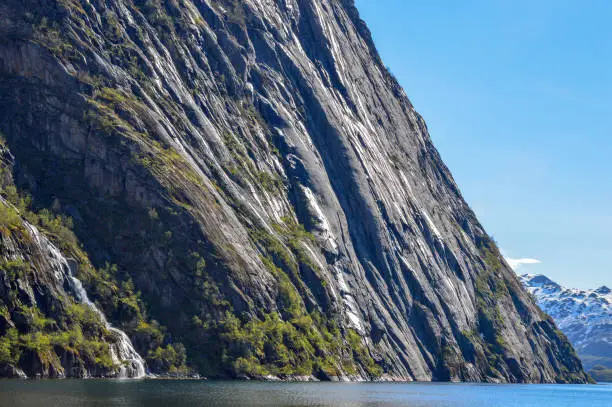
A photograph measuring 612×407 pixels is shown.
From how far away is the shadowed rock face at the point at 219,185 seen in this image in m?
129

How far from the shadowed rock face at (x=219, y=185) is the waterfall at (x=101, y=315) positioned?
379 inches

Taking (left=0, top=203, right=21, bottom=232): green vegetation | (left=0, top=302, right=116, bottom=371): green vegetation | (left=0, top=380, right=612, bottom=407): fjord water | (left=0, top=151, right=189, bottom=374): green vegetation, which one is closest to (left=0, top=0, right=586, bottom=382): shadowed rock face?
(left=0, top=151, right=189, bottom=374): green vegetation

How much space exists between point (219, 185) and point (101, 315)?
41.6 m

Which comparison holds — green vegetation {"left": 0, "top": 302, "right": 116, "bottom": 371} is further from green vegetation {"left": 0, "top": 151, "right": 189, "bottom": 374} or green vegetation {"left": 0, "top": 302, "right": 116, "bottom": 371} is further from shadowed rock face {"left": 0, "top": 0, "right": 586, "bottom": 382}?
shadowed rock face {"left": 0, "top": 0, "right": 586, "bottom": 382}

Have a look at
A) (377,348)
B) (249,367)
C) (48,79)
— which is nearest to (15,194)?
(48,79)

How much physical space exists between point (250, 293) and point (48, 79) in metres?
49.3

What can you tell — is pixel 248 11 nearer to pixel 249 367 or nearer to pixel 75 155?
pixel 75 155

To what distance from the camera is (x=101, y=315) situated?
114438 millimetres

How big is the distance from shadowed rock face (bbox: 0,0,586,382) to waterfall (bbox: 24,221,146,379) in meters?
9.62

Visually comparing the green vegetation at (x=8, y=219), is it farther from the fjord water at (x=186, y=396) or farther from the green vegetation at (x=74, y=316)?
the fjord water at (x=186, y=396)

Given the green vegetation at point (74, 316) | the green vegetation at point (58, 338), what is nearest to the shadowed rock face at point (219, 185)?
the green vegetation at point (74, 316)

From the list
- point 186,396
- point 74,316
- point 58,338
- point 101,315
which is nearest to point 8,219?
point 74,316

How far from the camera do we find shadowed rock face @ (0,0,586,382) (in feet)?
422

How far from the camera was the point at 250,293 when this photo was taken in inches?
5261
